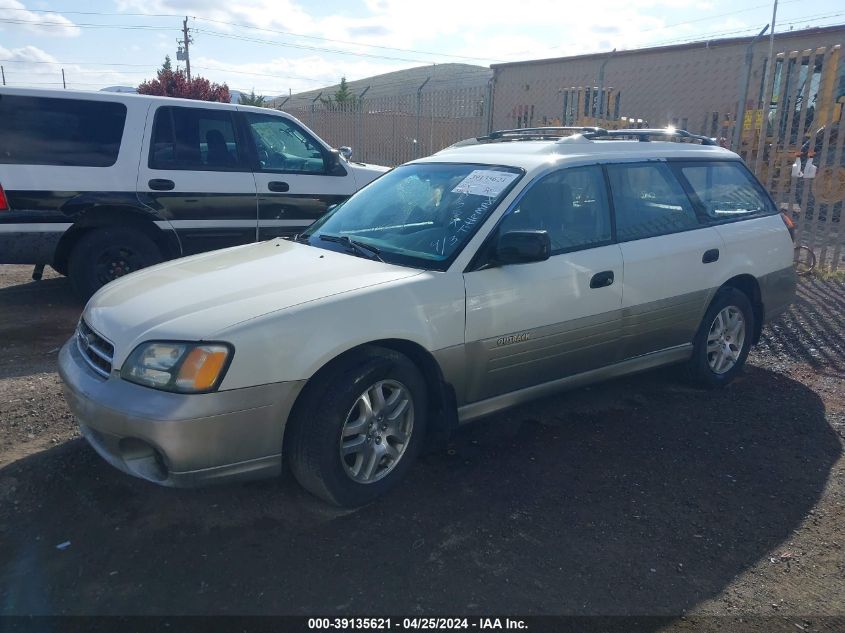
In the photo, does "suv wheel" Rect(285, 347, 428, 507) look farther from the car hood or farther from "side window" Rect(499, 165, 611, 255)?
"side window" Rect(499, 165, 611, 255)

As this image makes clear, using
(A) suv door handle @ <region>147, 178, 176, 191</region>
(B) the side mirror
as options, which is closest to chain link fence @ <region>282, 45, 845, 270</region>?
(B) the side mirror

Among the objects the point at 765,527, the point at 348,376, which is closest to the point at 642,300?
the point at 765,527

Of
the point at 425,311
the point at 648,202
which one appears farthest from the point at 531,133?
the point at 425,311

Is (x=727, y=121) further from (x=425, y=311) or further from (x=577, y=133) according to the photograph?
(x=425, y=311)

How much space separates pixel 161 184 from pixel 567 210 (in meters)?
4.16

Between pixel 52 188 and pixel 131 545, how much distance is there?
421cm

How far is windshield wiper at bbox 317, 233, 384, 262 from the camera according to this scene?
385 cm

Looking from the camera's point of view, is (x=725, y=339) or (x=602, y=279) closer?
(x=602, y=279)

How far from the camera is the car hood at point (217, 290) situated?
3.11 meters

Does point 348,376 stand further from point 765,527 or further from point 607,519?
point 765,527

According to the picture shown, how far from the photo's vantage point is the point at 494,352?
12.4 ft

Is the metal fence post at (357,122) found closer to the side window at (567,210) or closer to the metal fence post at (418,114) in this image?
the metal fence post at (418,114)

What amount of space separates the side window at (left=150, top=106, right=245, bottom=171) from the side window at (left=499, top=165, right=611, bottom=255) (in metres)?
4.00

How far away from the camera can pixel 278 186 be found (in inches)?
287
